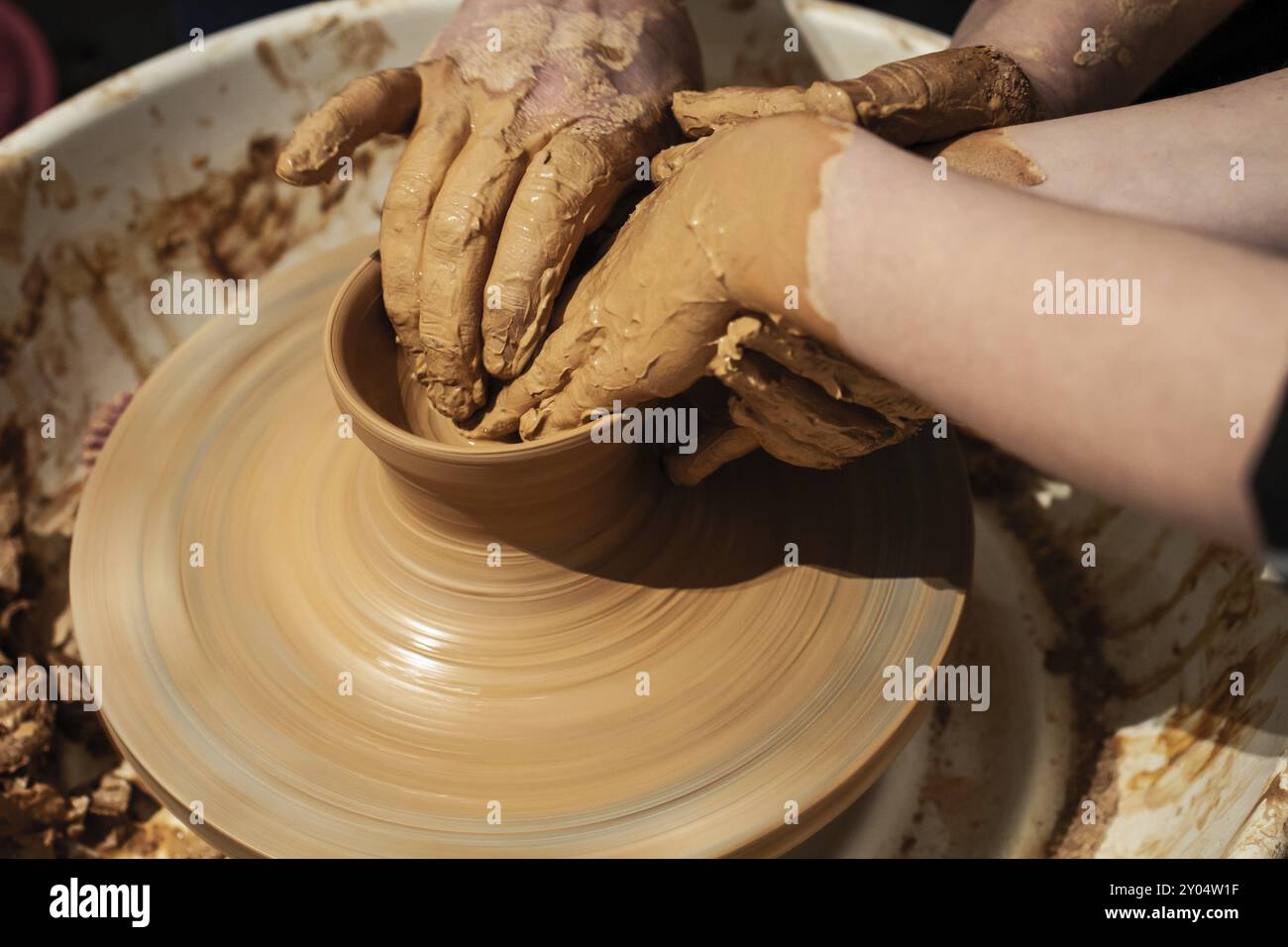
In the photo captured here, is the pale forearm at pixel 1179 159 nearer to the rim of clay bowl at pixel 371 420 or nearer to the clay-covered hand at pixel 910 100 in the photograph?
the clay-covered hand at pixel 910 100

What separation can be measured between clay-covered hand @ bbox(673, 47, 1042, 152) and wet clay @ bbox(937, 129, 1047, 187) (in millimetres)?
25

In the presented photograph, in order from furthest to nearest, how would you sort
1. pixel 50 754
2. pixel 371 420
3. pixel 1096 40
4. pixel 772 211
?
pixel 50 754 < pixel 1096 40 < pixel 371 420 < pixel 772 211

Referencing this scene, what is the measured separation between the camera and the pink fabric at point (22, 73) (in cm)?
257

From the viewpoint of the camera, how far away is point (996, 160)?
1179 mm

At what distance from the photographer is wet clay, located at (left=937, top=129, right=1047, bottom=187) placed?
117 cm

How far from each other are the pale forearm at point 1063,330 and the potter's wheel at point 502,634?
15.4 inches

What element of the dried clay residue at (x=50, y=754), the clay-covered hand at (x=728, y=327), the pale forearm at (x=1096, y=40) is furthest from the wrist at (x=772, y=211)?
the dried clay residue at (x=50, y=754)

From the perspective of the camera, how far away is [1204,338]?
0.75m

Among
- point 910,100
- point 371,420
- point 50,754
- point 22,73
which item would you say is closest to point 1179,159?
point 910,100

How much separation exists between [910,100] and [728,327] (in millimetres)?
325

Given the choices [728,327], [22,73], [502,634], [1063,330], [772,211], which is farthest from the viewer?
[22,73]

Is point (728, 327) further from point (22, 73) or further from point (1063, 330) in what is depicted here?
point (22, 73)

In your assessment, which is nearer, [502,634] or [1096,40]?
[502,634]
